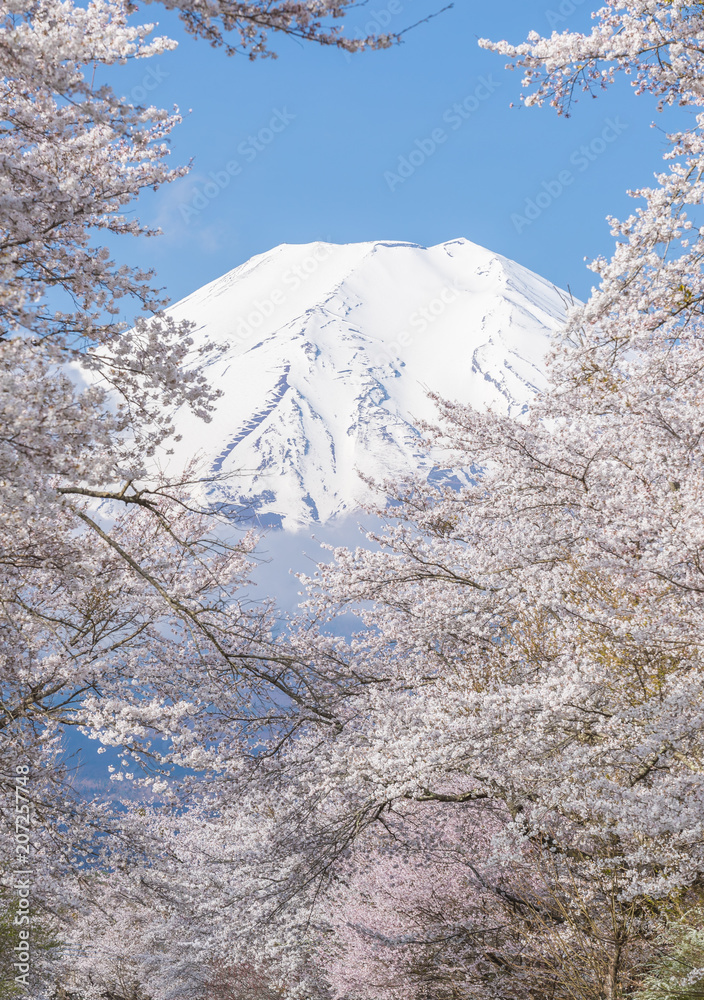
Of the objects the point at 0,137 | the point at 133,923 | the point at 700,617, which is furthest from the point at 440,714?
the point at 133,923

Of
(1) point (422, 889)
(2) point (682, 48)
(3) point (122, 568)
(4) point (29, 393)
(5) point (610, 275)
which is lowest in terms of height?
(1) point (422, 889)

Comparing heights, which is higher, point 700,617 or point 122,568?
point 122,568

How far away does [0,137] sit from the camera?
373 cm

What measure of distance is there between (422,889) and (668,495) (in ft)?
17.6

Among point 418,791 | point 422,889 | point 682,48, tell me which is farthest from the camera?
point 422,889

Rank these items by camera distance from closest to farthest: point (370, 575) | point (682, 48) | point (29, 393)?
point (29, 393)
point (682, 48)
point (370, 575)

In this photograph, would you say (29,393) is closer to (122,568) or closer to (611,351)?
(122,568)

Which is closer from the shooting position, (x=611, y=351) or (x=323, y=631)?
(x=611, y=351)

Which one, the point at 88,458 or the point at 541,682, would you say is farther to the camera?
the point at 541,682

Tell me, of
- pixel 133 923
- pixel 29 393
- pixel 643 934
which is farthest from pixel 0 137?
pixel 133 923

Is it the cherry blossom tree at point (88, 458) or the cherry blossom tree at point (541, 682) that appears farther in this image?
the cherry blossom tree at point (541, 682)

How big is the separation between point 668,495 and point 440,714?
2571mm

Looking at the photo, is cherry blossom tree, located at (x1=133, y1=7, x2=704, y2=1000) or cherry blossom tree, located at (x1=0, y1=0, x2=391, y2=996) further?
cherry blossom tree, located at (x1=133, y1=7, x2=704, y2=1000)

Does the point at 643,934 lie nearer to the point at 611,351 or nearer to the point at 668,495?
the point at 668,495
